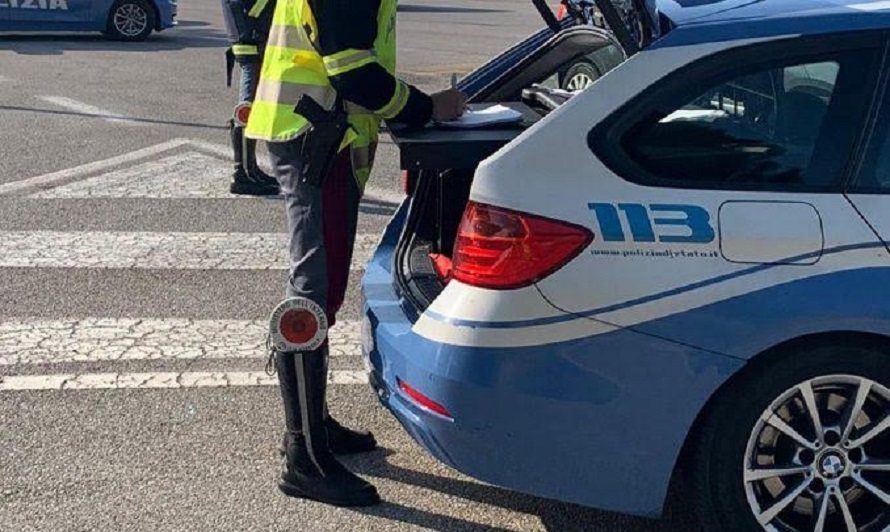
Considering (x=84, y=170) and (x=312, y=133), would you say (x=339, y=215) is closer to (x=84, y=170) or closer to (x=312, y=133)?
(x=312, y=133)

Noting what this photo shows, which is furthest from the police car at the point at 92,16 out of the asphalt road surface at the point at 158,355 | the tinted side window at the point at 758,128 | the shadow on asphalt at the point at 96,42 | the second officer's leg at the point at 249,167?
the tinted side window at the point at 758,128

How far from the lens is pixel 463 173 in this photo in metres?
4.04

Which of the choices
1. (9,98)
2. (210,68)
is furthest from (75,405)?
(210,68)

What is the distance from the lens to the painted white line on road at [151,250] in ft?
21.1

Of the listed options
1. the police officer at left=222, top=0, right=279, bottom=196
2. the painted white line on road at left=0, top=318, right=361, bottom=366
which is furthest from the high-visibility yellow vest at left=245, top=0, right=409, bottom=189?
the police officer at left=222, top=0, right=279, bottom=196

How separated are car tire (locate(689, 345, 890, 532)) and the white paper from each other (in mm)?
1172

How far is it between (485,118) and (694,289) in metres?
1.07

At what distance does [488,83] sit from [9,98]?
329 inches

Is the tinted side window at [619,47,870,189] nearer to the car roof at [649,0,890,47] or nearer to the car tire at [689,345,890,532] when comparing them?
the car roof at [649,0,890,47]

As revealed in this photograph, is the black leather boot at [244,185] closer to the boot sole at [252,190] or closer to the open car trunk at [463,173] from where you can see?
the boot sole at [252,190]

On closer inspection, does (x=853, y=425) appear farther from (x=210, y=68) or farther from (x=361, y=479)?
(x=210, y=68)

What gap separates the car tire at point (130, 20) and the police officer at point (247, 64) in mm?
9693

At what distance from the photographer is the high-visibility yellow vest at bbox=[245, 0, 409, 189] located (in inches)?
144

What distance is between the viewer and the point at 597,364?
3.15 m
